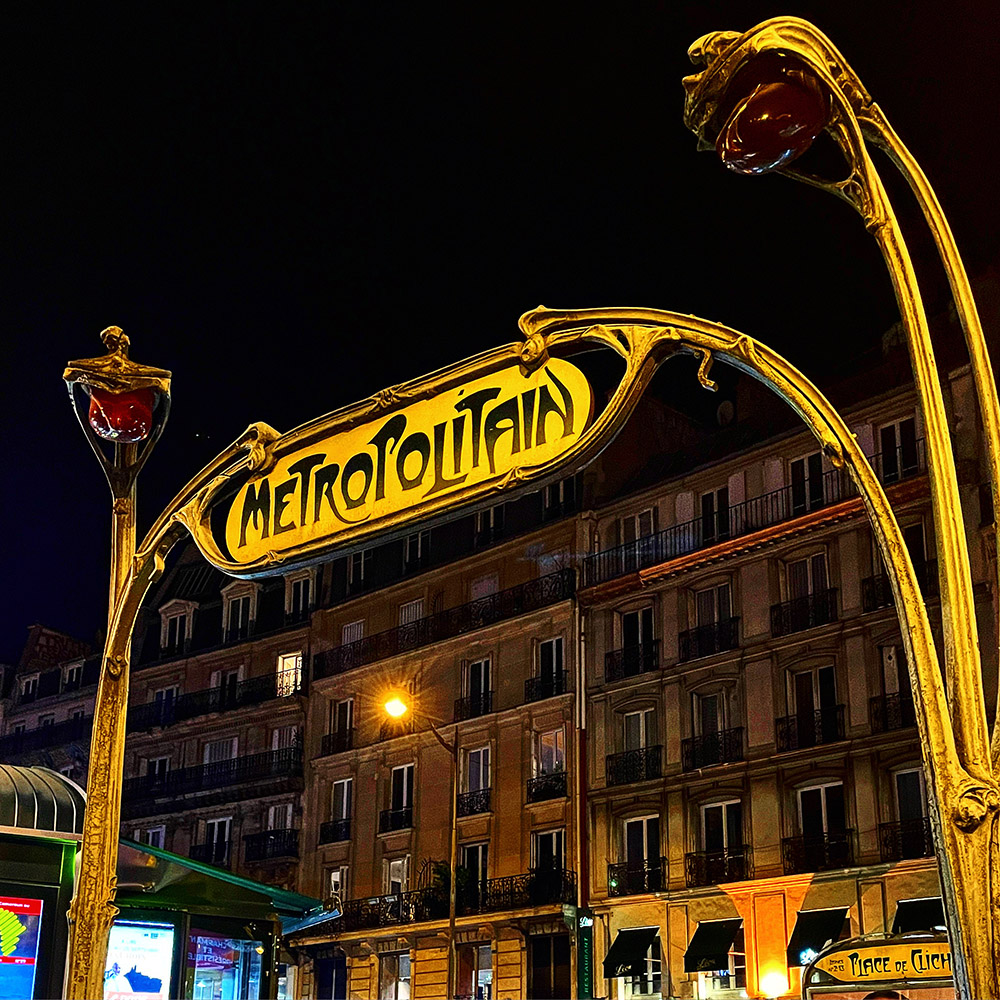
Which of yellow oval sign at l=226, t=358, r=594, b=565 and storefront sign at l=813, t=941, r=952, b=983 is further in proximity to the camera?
storefront sign at l=813, t=941, r=952, b=983

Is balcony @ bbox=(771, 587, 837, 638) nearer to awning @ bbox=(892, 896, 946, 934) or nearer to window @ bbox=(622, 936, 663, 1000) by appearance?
awning @ bbox=(892, 896, 946, 934)

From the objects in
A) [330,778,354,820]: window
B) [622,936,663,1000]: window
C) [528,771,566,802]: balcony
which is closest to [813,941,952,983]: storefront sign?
[622,936,663,1000]: window

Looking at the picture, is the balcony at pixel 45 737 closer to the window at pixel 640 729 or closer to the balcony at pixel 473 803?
the balcony at pixel 473 803

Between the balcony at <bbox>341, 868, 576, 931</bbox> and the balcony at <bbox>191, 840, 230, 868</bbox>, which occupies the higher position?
the balcony at <bbox>191, 840, 230, 868</bbox>

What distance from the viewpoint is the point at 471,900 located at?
134ft

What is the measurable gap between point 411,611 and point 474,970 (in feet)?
39.0

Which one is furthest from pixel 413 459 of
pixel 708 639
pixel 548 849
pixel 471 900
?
pixel 471 900

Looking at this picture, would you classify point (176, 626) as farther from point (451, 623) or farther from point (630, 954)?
point (630, 954)

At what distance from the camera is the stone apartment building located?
34219 mm

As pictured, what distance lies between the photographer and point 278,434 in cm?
655

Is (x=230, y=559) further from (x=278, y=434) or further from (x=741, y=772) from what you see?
(x=741, y=772)

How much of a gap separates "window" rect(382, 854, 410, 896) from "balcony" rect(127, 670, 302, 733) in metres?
7.64

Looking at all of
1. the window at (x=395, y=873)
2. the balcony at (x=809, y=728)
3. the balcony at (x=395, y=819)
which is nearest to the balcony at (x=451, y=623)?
the balcony at (x=395, y=819)

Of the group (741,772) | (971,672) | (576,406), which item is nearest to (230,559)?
(576,406)
